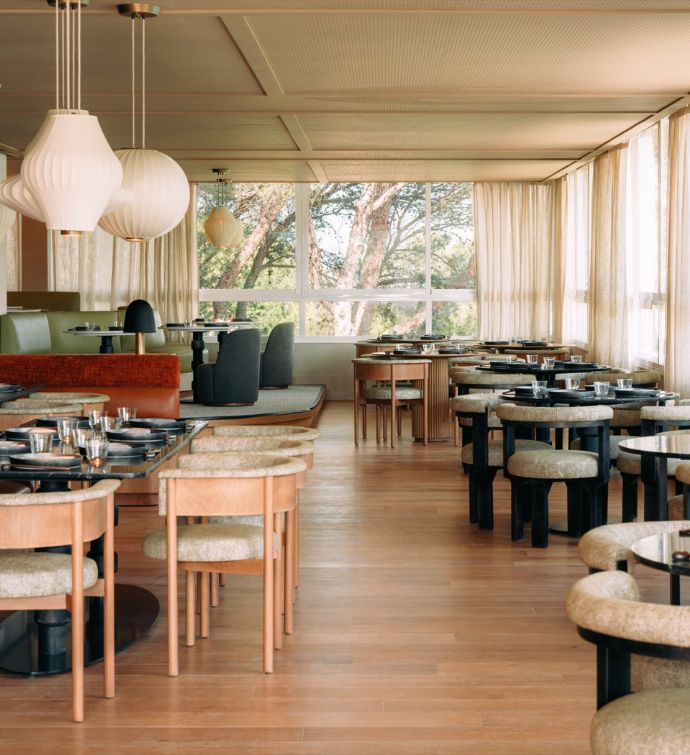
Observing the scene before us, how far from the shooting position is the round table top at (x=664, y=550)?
262 centimetres

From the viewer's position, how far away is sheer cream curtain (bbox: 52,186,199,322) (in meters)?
14.3

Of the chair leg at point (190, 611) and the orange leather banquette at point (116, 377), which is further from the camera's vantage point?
the orange leather banquette at point (116, 377)

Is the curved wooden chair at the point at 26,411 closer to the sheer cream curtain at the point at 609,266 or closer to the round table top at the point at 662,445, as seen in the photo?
the round table top at the point at 662,445

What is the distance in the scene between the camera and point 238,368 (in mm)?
10766

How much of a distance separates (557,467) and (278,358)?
7696 millimetres

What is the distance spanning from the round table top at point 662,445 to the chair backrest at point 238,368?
19.2 ft

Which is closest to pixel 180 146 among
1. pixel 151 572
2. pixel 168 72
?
pixel 168 72

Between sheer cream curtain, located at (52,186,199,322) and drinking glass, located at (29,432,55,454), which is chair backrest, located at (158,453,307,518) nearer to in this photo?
drinking glass, located at (29,432,55,454)

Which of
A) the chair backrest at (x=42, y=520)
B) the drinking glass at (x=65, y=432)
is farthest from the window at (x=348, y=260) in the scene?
the chair backrest at (x=42, y=520)

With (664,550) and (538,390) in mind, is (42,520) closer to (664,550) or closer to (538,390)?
(664,550)

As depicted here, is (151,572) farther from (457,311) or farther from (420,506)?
(457,311)

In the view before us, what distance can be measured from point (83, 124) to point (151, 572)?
7.55 ft

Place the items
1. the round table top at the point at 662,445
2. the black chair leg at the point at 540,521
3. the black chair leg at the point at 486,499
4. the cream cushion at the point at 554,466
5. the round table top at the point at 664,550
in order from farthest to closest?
the black chair leg at the point at 486,499, the black chair leg at the point at 540,521, the cream cushion at the point at 554,466, the round table top at the point at 662,445, the round table top at the point at 664,550

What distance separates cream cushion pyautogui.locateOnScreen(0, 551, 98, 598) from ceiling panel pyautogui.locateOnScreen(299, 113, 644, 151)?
5.91 meters
